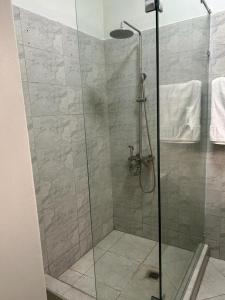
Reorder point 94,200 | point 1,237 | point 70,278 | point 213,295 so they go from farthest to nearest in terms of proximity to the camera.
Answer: point 94,200 → point 70,278 → point 213,295 → point 1,237

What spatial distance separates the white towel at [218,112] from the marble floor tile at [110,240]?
125 centimetres

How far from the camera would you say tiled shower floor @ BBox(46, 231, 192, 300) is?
151cm

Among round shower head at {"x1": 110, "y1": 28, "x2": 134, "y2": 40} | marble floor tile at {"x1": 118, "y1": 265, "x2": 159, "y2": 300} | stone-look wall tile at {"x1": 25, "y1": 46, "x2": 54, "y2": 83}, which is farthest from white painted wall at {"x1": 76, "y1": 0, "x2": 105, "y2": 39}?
marble floor tile at {"x1": 118, "y1": 265, "x2": 159, "y2": 300}

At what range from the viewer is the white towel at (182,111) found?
5.01ft

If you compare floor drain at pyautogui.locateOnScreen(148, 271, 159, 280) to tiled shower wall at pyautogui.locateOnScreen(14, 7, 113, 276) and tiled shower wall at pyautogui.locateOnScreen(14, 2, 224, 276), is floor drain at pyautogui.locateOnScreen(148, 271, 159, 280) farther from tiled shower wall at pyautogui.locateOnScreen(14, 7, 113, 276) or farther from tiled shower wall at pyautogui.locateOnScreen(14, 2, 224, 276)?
tiled shower wall at pyautogui.locateOnScreen(14, 7, 113, 276)

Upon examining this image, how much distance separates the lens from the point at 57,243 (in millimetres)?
1866

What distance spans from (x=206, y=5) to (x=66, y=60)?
1.18m

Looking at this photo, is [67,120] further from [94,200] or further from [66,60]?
[94,200]

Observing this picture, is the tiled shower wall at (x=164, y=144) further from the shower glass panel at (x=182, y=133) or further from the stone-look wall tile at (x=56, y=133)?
the stone-look wall tile at (x=56, y=133)

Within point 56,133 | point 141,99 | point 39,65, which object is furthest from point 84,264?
point 39,65

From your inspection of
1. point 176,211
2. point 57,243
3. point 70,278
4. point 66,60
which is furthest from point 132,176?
point 66,60

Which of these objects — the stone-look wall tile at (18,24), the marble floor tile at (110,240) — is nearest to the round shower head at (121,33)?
the stone-look wall tile at (18,24)

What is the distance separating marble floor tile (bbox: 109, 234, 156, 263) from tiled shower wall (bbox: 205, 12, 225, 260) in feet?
2.07

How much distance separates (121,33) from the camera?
1921mm
